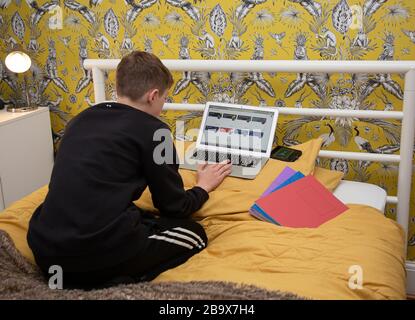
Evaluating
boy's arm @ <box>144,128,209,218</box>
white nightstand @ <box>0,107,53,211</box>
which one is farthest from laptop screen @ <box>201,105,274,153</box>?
white nightstand @ <box>0,107,53,211</box>

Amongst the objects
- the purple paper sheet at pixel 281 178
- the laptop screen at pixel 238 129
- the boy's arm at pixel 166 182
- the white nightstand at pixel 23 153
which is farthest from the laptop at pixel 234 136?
the white nightstand at pixel 23 153

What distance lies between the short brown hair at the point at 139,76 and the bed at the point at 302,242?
1.27 ft

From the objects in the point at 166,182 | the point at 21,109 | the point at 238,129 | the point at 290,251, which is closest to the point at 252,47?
the point at 238,129

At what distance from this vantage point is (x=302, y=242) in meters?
1.43

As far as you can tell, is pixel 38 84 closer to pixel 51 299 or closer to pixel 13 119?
pixel 13 119

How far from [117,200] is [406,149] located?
1.11 metres

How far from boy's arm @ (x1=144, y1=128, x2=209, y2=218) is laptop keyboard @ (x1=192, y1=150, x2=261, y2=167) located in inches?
14.3

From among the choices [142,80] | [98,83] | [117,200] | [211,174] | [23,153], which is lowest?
[23,153]

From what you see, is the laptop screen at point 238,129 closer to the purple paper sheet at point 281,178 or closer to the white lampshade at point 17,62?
the purple paper sheet at point 281,178

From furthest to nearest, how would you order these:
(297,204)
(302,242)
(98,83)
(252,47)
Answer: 1. (98,83)
2. (252,47)
3. (297,204)
4. (302,242)

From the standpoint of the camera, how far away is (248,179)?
180cm

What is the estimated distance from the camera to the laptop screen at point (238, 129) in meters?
1.97

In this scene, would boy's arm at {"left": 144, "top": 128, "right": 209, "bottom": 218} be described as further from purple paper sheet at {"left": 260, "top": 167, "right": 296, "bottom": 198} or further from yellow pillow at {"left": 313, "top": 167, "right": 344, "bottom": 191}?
yellow pillow at {"left": 313, "top": 167, "right": 344, "bottom": 191}

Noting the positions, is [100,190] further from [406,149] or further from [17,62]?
[17,62]
